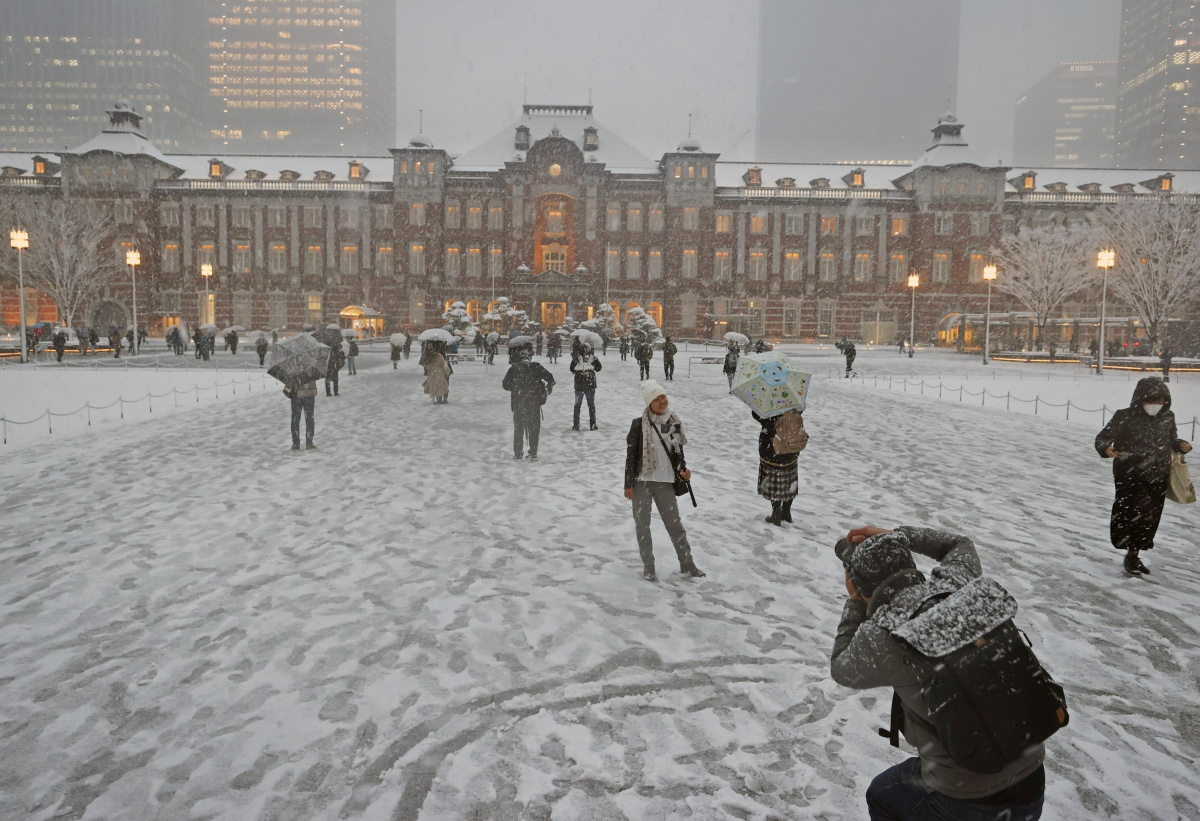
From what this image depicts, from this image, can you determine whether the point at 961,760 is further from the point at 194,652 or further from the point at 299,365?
the point at 299,365

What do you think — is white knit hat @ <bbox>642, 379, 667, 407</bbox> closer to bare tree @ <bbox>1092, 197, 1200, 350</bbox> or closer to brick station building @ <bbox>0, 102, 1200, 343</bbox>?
bare tree @ <bbox>1092, 197, 1200, 350</bbox>

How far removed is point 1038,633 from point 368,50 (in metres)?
173

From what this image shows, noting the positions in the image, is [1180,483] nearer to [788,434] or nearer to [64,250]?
Answer: [788,434]

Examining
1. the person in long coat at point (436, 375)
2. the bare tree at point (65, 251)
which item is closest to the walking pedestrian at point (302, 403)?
the person in long coat at point (436, 375)

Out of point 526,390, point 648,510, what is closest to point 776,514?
point 648,510

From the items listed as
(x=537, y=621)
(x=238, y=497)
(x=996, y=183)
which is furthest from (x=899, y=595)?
(x=996, y=183)

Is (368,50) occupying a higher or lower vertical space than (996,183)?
higher

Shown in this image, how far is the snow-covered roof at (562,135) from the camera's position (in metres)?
56.3

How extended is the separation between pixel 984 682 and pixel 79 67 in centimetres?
16533

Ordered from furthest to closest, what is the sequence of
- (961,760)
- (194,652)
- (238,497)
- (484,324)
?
(484,324), (238,497), (194,652), (961,760)

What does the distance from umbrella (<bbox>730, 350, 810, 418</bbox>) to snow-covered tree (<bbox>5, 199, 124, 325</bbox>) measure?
49266mm

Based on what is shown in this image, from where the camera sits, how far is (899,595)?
6.31ft

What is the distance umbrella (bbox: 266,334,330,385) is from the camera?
35.8 ft

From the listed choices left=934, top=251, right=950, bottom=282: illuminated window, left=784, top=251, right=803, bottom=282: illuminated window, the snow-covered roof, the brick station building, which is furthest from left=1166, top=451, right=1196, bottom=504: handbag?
left=934, top=251, right=950, bottom=282: illuminated window
